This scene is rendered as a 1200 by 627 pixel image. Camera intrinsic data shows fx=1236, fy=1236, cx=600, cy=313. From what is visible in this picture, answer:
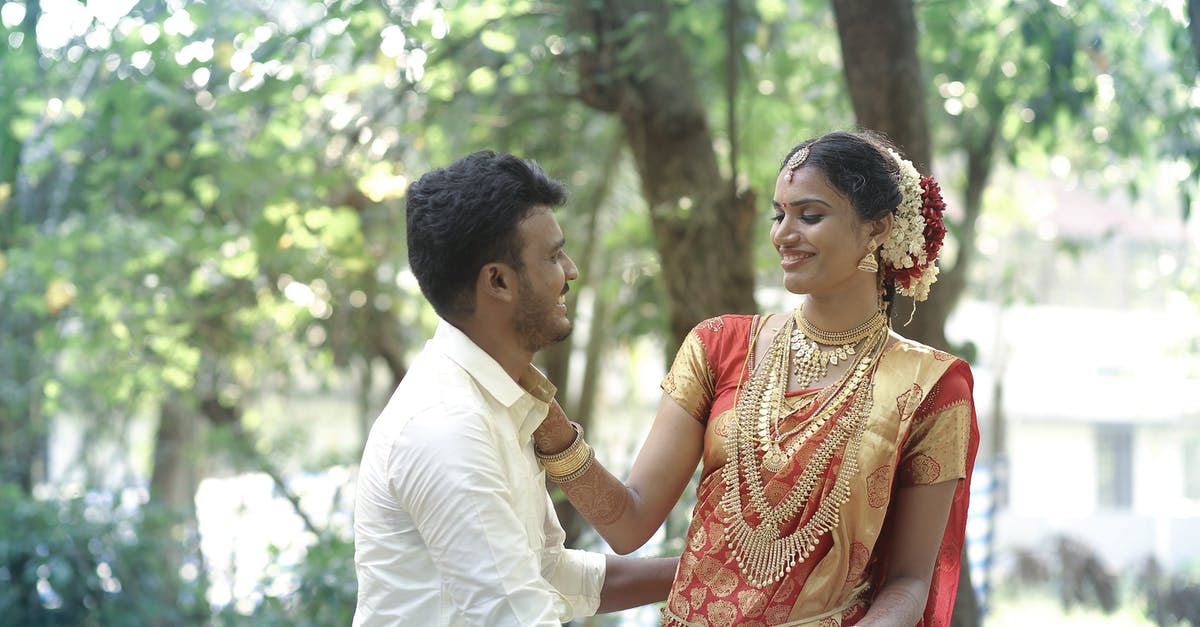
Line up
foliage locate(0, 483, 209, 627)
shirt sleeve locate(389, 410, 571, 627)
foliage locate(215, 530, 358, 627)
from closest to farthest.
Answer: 1. shirt sleeve locate(389, 410, 571, 627)
2. foliage locate(215, 530, 358, 627)
3. foliage locate(0, 483, 209, 627)

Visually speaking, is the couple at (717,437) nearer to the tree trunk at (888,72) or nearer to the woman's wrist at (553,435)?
the woman's wrist at (553,435)

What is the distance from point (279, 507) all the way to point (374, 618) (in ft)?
19.9

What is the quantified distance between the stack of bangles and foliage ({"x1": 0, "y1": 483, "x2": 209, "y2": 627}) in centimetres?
537

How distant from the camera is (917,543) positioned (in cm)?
234

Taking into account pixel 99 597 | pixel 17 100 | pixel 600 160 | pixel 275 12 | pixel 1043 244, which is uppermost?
pixel 275 12

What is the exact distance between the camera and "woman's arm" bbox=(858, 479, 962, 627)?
2307mm

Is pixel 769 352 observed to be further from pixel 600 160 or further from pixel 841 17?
pixel 600 160

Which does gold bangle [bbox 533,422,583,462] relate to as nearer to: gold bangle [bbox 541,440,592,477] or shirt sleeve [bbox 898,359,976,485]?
gold bangle [bbox 541,440,592,477]

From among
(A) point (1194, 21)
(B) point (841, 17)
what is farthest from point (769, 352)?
(B) point (841, 17)

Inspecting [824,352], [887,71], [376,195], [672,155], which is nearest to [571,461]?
[824,352]

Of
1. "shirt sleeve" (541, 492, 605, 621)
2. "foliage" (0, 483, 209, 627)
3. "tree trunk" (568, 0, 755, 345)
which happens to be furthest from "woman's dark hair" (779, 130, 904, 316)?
"foliage" (0, 483, 209, 627)

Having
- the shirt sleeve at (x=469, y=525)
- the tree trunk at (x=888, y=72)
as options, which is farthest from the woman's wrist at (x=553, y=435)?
the tree trunk at (x=888, y=72)

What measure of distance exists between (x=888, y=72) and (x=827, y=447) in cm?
195

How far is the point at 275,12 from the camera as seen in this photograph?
7.49m
